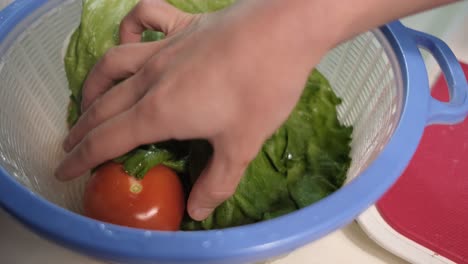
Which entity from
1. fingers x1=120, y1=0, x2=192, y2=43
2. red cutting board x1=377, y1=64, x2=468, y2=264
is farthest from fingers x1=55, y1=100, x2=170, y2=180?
red cutting board x1=377, y1=64, x2=468, y2=264

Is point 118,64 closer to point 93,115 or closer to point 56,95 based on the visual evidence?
point 93,115

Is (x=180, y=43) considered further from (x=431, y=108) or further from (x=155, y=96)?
(x=431, y=108)

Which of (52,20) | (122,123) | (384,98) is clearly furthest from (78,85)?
(384,98)

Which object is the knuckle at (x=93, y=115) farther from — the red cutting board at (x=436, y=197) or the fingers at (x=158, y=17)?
the red cutting board at (x=436, y=197)

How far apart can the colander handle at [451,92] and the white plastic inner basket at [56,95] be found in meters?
0.03

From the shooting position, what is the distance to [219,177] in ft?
1.19

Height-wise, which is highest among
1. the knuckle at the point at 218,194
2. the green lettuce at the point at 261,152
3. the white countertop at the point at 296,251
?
the knuckle at the point at 218,194

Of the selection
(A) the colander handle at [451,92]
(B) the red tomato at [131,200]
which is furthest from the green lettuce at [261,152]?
(A) the colander handle at [451,92]

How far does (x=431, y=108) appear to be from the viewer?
0.43 meters

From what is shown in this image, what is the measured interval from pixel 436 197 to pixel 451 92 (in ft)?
0.63

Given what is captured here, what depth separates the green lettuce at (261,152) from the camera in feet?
1.65

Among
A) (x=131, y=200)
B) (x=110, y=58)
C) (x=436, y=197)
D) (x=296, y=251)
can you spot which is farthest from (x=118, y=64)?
(x=436, y=197)

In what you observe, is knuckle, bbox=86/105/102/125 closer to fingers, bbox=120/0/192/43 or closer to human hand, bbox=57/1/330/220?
human hand, bbox=57/1/330/220

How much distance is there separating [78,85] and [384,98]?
360mm
